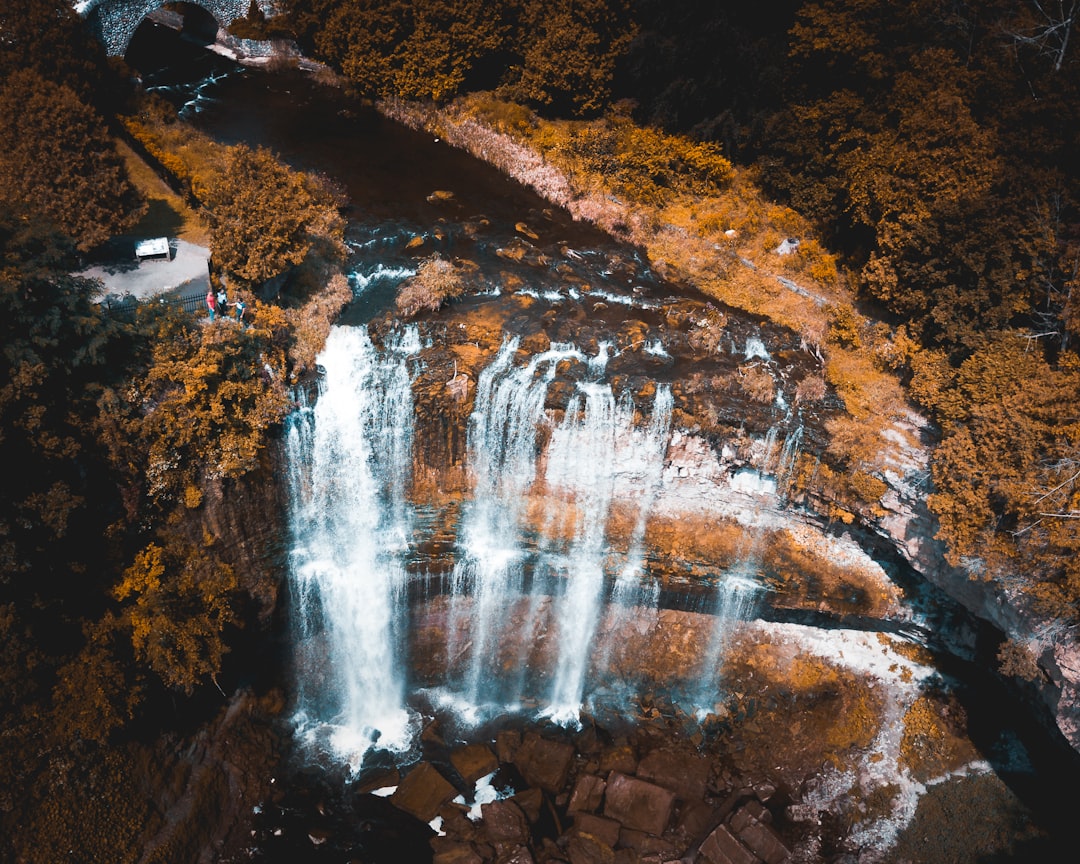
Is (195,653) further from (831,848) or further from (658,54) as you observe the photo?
(658,54)

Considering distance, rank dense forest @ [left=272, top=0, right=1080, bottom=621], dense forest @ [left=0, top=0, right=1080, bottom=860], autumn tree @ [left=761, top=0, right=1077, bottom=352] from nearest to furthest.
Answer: dense forest @ [left=0, top=0, right=1080, bottom=860], dense forest @ [left=272, top=0, right=1080, bottom=621], autumn tree @ [left=761, top=0, right=1077, bottom=352]

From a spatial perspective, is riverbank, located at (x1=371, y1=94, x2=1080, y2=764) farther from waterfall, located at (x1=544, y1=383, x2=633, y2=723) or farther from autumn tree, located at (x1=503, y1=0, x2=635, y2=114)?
waterfall, located at (x1=544, y1=383, x2=633, y2=723)

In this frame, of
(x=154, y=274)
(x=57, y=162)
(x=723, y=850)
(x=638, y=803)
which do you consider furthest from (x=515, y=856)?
(x=57, y=162)

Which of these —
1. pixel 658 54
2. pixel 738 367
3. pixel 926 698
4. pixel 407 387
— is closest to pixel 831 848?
pixel 926 698

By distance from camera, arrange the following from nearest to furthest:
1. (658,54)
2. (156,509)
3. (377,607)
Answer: (156,509) < (377,607) < (658,54)

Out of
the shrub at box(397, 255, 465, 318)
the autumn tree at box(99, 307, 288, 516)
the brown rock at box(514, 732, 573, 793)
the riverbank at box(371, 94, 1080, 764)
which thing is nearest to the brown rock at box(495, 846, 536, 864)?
the brown rock at box(514, 732, 573, 793)

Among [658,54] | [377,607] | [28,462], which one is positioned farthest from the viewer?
[658,54]

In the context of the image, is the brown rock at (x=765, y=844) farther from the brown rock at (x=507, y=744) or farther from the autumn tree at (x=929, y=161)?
the autumn tree at (x=929, y=161)
